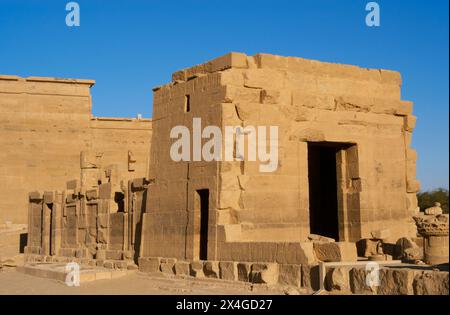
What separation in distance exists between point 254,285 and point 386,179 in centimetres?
531

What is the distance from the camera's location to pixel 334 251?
10.6 metres

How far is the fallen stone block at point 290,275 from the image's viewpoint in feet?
34.0

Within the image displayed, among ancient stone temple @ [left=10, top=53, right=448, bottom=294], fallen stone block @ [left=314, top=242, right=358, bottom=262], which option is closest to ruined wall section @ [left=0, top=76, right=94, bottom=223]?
ancient stone temple @ [left=10, top=53, right=448, bottom=294]

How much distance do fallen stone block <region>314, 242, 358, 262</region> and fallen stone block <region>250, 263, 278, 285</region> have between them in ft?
2.40

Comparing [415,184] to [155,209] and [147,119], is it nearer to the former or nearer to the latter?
[155,209]

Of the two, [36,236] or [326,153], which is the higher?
[326,153]

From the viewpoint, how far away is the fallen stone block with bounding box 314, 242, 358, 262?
1061 cm

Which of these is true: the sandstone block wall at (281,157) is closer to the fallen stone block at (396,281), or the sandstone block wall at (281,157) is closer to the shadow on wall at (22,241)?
the fallen stone block at (396,281)

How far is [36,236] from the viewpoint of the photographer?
22281mm

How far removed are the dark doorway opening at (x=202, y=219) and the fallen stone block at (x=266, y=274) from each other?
2.52m

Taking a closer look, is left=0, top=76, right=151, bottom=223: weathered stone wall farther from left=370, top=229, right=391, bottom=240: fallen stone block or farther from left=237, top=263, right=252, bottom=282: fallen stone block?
left=237, top=263, right=252, bottom=282: fallen stone block

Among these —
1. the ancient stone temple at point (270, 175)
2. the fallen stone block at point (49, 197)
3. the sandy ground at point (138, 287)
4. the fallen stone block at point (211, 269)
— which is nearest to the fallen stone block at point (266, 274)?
the ancient stone temple at point (270, 175)
